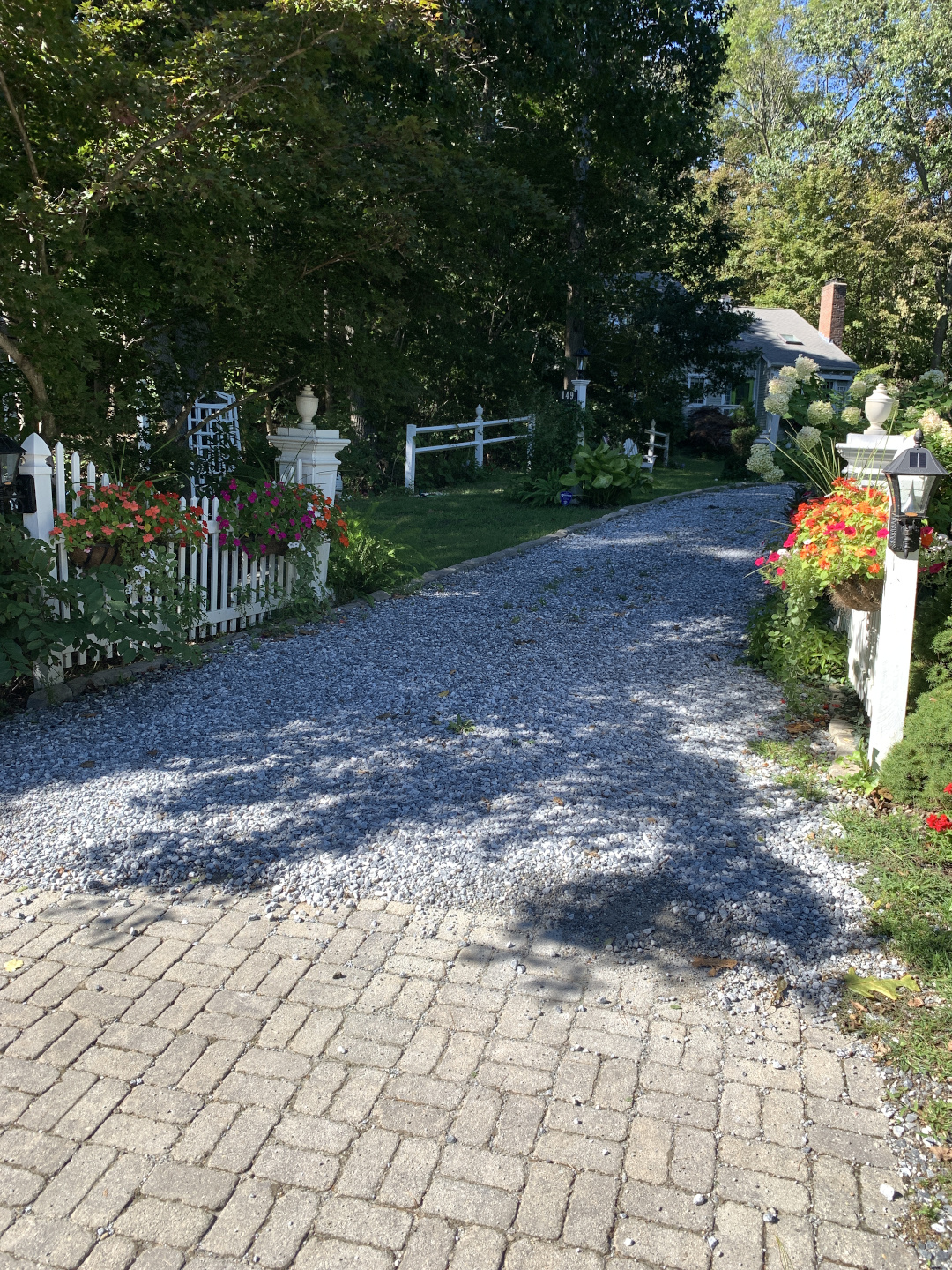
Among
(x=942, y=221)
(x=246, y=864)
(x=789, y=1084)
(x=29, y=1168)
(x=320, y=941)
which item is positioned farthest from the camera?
(x=942, y=221)

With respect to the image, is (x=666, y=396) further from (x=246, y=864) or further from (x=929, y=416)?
(x=246, y=864)

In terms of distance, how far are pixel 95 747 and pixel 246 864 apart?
1.55 metres

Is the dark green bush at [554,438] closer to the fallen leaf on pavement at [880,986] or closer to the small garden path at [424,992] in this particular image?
the small garden path at [424,992]

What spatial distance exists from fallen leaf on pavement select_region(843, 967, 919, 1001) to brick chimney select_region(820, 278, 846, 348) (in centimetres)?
3305

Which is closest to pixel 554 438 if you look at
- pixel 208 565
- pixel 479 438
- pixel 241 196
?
pixel 479 438

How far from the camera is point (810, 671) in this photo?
599cm

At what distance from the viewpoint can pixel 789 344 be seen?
101 feet

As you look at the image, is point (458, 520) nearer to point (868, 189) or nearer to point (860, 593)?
point (860, 593)

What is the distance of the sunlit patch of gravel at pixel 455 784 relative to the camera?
3.64 m

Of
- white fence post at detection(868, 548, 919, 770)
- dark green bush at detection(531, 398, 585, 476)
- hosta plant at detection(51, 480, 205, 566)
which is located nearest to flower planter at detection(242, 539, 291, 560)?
hosta plant at detection(51, 480, 205, 566)

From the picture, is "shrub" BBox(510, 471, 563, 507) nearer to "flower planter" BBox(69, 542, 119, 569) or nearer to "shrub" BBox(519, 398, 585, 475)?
"shrub" BBox(519, 398, 585, 475)

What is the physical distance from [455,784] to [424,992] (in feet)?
4.97

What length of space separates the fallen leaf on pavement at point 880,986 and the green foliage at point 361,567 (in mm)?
5459

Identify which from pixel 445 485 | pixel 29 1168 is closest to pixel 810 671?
pixel 29 1168
